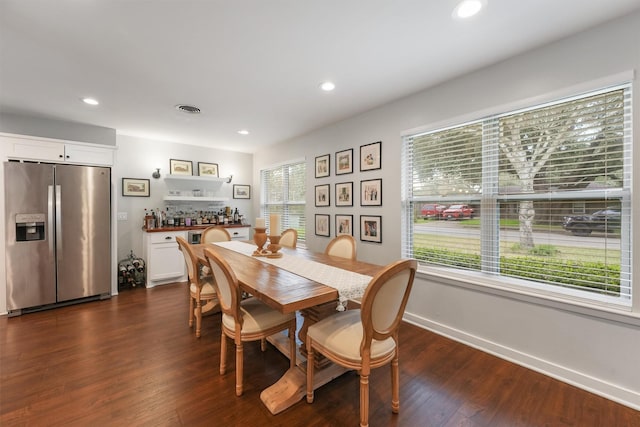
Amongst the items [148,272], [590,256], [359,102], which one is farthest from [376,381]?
[148,272]

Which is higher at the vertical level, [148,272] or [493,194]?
[493,194]

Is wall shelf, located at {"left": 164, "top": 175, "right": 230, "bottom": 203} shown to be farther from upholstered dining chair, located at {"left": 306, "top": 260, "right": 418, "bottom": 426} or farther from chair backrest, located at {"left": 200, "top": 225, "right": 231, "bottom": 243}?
upholstered dining chair, located at {"left": 306, "top": 260, "right": 418, "bottom": 426}

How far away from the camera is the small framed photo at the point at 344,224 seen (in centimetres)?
364

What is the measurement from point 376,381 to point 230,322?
1140 mm

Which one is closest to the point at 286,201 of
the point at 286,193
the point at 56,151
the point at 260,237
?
the point at 286,193

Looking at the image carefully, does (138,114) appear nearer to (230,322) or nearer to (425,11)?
Result: (230,322)

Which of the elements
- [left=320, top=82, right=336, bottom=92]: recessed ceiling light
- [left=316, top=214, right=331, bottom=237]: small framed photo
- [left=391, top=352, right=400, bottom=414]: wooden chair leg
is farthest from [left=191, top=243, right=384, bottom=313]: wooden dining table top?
[left=320, top=82, right=336, bottom=92]: recessed ceiling light

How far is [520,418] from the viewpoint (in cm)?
162

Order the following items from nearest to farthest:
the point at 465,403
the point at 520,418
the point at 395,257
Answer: the point at 520,418
the point at 465,403
the point at 395,257

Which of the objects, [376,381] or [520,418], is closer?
[520,418]

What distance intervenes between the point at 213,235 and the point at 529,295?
3.56 meters

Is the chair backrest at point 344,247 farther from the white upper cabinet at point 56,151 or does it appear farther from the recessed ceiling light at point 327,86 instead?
the white upper cabinet at point 56,151

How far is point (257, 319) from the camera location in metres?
1.89

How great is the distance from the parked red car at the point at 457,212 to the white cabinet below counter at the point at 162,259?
154 inches
